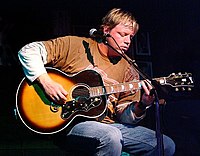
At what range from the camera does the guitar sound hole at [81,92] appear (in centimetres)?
299

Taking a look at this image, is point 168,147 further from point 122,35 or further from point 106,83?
point 122,35

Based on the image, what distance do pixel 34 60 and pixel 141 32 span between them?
2.23m

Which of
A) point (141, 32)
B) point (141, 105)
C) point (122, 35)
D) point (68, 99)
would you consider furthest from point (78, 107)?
point (141, 32)

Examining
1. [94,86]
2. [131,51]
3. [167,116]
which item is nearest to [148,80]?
[94,86]

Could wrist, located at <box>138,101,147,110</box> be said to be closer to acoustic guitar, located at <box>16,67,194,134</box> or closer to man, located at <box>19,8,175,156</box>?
man, located at <box>19,8,175,156</box>

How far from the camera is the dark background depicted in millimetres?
4328

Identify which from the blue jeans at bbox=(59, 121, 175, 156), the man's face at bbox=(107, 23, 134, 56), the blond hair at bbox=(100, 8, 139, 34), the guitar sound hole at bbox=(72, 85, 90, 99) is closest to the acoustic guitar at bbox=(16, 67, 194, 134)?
the guitar sound hole at bbox=(72, 85, 90, 99)

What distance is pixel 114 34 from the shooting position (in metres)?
3.18

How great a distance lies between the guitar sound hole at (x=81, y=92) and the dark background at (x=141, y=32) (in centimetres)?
140

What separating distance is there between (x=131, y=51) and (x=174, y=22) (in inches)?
23.1

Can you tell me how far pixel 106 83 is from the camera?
3092 millimetres

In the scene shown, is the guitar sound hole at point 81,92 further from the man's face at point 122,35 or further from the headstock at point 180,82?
the headstock at point 180,82

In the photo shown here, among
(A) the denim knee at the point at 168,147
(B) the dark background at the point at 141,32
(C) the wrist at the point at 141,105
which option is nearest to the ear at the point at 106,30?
(C) the wrist at the point at 141,105

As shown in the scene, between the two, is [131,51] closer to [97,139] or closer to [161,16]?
[161,16]
